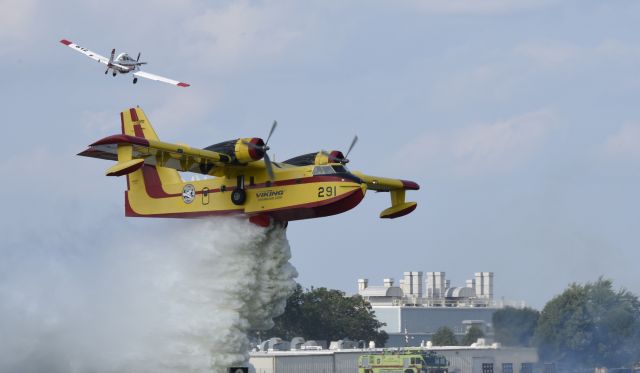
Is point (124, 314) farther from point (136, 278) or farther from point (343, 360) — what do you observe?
point (343, 360)

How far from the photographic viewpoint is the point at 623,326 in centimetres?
6750

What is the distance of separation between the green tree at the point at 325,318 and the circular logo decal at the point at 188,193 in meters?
73.0

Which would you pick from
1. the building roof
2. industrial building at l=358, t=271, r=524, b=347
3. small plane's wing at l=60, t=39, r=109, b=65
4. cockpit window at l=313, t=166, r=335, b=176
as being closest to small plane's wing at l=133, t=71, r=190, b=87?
small plane's wing at l=60, t=39, r=109, b=65

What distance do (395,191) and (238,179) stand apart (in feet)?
31.0

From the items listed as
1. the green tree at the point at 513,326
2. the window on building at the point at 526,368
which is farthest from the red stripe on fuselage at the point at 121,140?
the window on building at the point at 526,368

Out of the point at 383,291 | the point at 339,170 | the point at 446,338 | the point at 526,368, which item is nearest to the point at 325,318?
the point at 446,338

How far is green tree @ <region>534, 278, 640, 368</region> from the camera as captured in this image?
205 feet

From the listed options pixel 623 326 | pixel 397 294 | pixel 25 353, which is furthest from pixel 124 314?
pixel 397 294

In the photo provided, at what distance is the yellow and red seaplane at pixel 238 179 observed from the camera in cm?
4778

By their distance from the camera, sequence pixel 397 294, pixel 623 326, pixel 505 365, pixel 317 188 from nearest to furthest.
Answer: pixel 317 188
pixel 505 365
pixel 623 326
pixel 397 294

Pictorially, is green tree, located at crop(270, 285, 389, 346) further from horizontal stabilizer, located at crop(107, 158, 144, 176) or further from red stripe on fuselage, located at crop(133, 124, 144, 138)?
horizontal stabilizer, located at crop(107, 158, 144, 176)

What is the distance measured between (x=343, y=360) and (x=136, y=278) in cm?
4401

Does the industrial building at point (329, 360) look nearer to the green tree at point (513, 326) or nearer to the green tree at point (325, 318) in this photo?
the green tree at point (513, 326)

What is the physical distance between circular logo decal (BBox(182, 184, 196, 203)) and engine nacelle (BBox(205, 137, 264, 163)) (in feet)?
11.4
